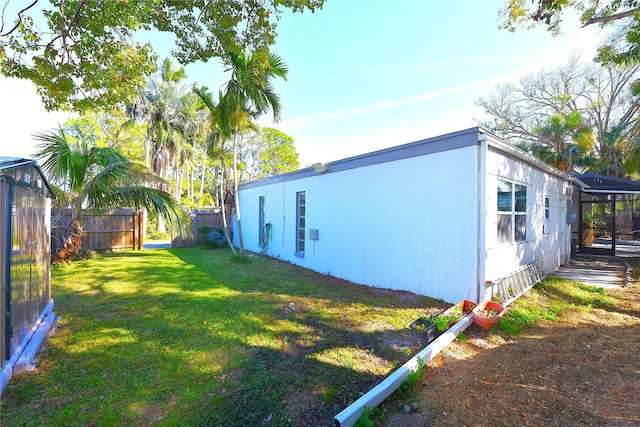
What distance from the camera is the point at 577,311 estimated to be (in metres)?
5.19

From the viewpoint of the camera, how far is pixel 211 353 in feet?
11.4

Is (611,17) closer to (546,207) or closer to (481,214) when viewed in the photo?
(546,207)

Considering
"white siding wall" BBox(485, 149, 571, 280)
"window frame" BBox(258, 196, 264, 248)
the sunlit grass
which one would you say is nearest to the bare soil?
the sunlit grass

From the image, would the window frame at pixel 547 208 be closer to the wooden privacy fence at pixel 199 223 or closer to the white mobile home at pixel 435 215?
the white mobile home at pixel 435 215

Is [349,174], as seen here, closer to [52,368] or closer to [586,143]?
[52,368]

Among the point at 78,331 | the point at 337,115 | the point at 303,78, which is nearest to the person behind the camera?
the point at 78,331

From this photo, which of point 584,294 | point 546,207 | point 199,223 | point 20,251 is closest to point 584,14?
point 546,207

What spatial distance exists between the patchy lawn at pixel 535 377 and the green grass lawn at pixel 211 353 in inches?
20.3

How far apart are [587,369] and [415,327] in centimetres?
184

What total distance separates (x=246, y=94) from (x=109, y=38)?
373 centimetres

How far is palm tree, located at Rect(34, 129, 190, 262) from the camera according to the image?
26.2 ft

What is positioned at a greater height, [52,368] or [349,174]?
[349,174]

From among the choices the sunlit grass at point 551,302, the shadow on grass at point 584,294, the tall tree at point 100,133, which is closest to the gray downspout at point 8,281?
the sunlit grass at point 551,302

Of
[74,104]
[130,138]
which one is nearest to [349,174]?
[74,104]
